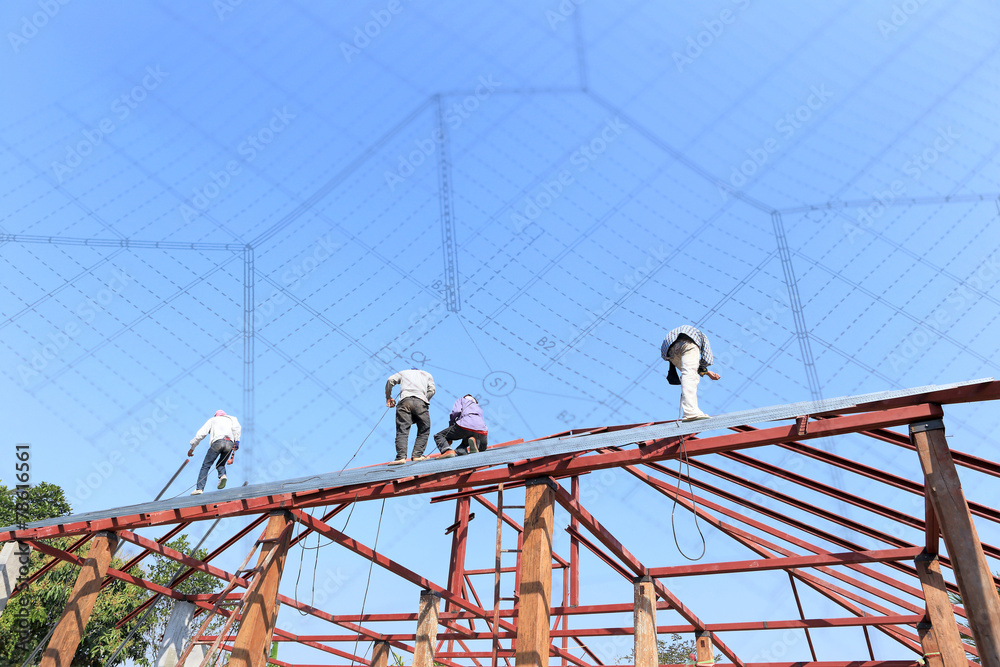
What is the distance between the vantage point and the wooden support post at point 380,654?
22297 millimetres

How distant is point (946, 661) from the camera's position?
12930 millimetres

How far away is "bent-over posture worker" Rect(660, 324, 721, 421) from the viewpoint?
1099cm

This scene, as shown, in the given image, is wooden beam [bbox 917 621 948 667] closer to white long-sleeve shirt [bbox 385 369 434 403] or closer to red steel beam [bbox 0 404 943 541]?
red steel beam [bbox 0 404 943 541]

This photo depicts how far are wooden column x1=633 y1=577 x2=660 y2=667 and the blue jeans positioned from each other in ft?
31.3

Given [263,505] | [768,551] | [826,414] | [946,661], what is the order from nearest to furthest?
1. [826,414]
2. [946,661]
3. [263,505]
4. [768,551]

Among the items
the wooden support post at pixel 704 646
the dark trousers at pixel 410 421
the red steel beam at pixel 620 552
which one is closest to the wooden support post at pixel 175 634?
the dark trousers at pixel 410 421

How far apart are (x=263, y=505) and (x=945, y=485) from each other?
11.4 metres

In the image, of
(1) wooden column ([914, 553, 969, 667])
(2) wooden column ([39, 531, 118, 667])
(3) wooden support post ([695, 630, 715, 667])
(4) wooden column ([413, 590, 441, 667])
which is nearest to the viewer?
(1) wooden column ([914, 553, 969, 667])

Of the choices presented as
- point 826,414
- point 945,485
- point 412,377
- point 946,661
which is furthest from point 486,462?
point 946,661

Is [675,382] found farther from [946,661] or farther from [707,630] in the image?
[707,630]

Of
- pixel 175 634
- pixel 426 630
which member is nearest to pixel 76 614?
pixel 175 634

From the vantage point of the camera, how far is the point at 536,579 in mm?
10609

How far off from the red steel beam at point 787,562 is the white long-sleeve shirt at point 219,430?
9892 mm

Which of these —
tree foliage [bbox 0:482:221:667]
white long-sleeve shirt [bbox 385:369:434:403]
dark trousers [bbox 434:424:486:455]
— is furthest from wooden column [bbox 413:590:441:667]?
tree foliage [bbox 0:482:221:667]
